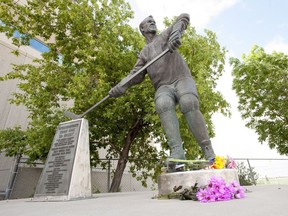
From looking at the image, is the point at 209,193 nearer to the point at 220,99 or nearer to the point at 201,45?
the point at 220,99

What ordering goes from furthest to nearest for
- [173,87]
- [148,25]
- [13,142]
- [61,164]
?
[13,142] < [148,25] < [61,164] < [173,87]

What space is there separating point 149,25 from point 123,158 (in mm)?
8055

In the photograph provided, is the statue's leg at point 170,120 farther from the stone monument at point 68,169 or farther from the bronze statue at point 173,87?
the stone monument at point 68,169

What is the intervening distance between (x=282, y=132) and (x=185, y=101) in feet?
54.1

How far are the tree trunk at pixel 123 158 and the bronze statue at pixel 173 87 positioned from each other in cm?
721

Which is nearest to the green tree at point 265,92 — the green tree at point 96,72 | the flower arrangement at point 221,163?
the green tree at point 96,72

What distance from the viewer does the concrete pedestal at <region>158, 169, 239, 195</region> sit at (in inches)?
139

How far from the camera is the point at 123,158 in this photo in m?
11.8

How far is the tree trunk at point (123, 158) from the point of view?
11.4 meters

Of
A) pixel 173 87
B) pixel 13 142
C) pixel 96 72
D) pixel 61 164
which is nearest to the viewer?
pixel 173 87

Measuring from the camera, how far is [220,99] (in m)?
10.7

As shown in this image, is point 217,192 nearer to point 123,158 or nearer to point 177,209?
point 177,209

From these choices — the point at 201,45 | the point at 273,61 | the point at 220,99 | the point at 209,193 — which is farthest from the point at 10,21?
the point at 273,61

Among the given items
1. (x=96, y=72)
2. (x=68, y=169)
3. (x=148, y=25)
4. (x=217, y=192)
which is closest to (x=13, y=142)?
(x=96, y=72)
